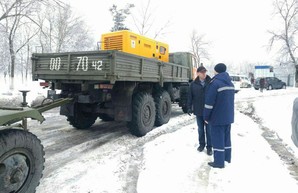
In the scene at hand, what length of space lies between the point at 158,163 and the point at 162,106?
3.57 metres

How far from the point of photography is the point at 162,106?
26.8ft

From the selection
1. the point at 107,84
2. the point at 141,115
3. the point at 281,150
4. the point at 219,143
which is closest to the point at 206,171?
the point at 219,143

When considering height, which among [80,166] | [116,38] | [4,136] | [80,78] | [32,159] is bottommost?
[80,166]

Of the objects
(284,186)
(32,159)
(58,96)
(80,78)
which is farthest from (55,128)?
(284,186)

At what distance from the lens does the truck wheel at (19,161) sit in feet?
9.85

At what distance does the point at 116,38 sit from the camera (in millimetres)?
7637

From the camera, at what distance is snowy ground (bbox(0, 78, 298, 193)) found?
12.6ft

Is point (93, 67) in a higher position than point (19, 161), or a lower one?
higher

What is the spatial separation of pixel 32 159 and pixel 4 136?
0.52 m

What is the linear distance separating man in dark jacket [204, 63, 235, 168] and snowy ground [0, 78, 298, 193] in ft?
0.96

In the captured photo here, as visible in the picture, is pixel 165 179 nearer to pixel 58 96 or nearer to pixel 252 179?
pixel 252 179

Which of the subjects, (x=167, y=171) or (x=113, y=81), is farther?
(x=113, y=81)

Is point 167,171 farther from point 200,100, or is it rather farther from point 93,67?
point 93,67

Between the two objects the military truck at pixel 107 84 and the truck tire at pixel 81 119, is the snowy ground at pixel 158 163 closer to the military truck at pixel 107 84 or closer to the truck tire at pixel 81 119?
the truck tire at pixel 81 119
